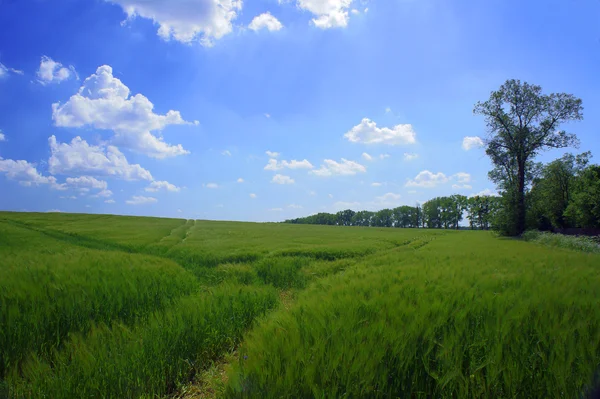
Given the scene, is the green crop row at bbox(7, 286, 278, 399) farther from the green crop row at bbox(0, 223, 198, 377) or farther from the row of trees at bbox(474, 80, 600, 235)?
the row of trees at bbox(474, 80, 600, 235)

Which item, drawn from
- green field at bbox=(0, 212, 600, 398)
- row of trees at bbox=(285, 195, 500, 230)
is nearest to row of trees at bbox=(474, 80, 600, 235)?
green field at bbox=(0, 212, 600, 398)

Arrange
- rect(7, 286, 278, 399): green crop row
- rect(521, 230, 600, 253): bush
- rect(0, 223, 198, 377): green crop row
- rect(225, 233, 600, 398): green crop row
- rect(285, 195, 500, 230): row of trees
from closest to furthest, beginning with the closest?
1. rect(225, 233, 600, 398): green crop row
2. rect(7, 286, 278, 399): green crop row
3. rect(0, 223, 198, 377): green crop row
4. rect(521, 230, 600, 253): bush
5. rect(285, 195, 500, 230): row of trees

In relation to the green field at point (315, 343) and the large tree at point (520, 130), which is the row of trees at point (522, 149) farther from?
the green field at point (315, 343)

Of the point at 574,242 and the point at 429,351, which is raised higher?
the point at 429,351

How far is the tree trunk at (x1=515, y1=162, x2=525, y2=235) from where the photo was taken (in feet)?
99.1

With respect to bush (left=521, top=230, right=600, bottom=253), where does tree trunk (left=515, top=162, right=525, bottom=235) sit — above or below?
above

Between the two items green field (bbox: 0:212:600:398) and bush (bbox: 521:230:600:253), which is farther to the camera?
bush (bbox: 521:230:600:253)

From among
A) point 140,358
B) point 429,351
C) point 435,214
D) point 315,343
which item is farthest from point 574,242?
point 435,214

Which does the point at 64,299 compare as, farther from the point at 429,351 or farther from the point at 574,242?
the point at 574,242

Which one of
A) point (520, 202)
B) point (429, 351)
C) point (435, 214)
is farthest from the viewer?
point (435, 214)

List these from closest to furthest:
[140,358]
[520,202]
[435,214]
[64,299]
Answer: [140,358]
[64,299]
[520,202]
[435,214]

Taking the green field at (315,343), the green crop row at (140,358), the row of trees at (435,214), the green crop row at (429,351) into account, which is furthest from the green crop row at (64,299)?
the row of trees at (435,214)

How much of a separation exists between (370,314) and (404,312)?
0.43 m

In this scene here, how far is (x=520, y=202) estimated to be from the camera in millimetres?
30594
